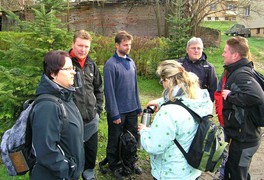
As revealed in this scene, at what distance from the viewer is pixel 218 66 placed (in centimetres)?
1812

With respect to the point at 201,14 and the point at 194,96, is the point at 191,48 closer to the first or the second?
the point at 194,96

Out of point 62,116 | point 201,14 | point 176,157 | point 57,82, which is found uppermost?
point 201,14

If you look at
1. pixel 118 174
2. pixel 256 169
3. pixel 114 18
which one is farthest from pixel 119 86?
pixel 114 18

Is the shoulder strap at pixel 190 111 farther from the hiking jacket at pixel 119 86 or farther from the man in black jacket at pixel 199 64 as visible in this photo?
the man in black jacket at pixel 199 64

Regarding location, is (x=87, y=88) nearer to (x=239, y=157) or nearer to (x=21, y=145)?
(x=21, y=145)

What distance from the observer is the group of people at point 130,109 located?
2611mm

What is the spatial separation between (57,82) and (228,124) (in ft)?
7.34

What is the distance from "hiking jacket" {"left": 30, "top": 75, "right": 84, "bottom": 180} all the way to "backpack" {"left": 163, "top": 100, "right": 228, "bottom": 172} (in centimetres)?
92

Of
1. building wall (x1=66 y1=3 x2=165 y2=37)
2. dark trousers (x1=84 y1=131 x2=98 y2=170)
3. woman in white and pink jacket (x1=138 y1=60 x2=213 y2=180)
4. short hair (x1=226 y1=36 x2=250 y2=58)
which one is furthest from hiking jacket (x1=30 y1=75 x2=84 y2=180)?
building wall (x1=66 y1=3 x2=165 y2=37)

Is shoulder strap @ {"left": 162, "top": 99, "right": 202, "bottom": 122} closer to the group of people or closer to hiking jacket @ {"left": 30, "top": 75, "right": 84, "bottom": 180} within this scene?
the group of people

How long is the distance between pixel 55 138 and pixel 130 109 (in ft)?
7.34

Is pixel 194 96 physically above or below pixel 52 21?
below

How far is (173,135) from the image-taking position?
271 centimetres

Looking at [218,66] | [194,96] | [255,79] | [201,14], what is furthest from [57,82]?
A: [201,14]
